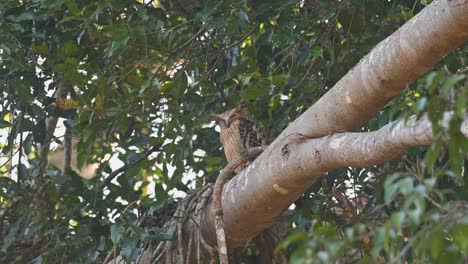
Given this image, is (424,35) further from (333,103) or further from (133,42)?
(133,42)

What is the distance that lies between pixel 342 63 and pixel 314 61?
6.4 inches

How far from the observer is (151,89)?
4.52 metres

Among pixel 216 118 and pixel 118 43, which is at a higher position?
pixel 216 118

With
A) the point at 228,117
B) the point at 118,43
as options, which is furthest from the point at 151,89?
the point at 228,117

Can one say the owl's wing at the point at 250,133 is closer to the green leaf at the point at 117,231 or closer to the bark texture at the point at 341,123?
the bark texture at the point at 341,123

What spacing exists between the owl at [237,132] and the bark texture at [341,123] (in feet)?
5.80

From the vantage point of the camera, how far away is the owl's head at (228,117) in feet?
19.7

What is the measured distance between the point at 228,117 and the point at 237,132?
13 centimetres

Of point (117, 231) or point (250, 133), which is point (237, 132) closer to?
point (250, 133)

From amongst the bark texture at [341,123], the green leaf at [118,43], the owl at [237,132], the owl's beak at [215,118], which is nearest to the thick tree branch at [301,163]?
the bark texture at [341,123]

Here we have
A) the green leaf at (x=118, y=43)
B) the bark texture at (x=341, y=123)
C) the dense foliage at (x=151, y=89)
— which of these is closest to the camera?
the bark texture at (x=341, y=123)

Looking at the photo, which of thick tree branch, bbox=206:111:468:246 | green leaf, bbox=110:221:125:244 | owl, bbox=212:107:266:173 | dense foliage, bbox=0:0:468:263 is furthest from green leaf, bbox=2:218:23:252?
owl, bbox=212:107:266:173

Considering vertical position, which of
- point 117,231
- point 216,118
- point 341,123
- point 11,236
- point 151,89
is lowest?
point 117,231

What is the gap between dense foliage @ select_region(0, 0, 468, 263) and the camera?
453 centimetres
